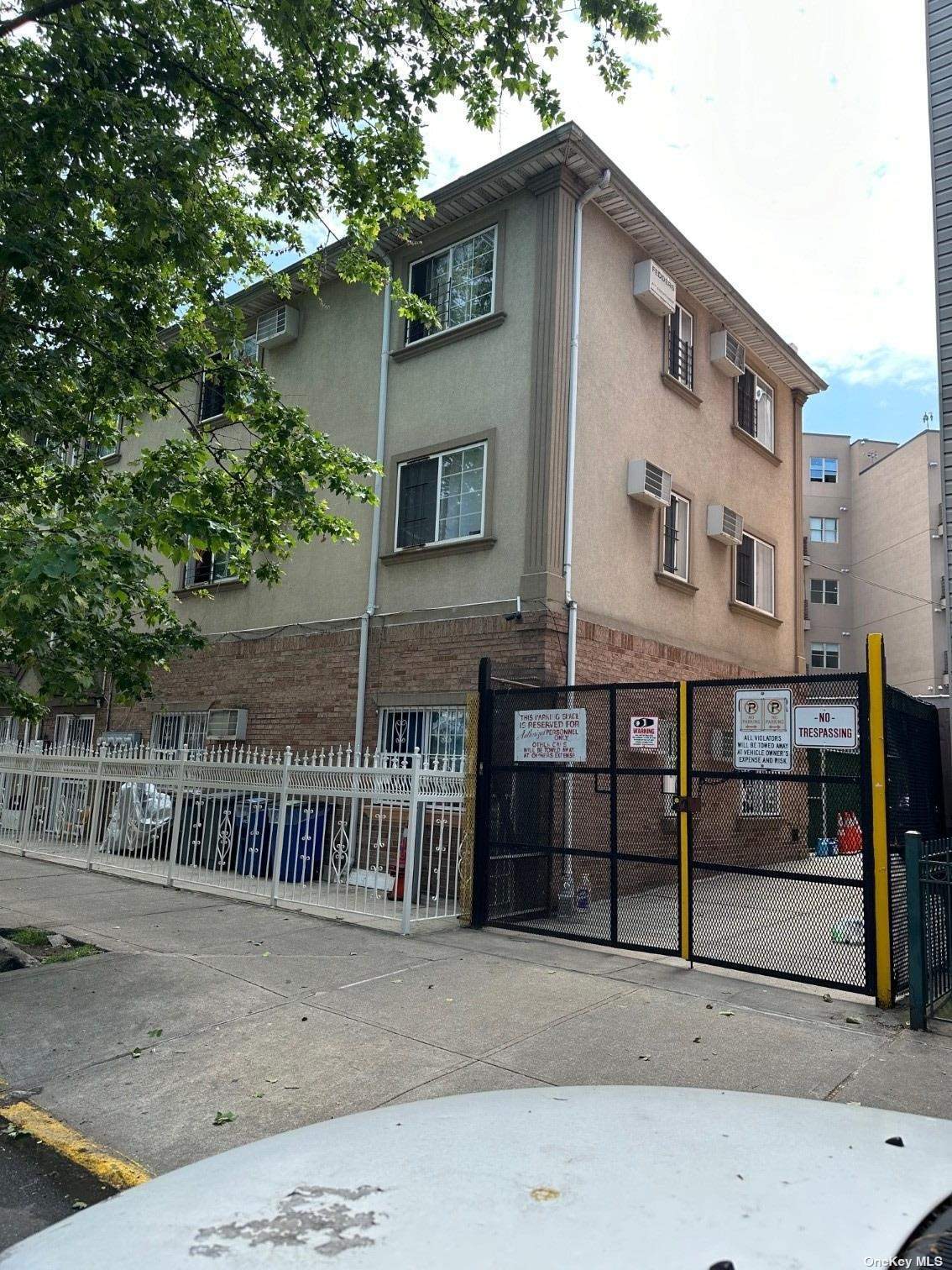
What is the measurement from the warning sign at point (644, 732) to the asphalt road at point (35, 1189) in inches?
209

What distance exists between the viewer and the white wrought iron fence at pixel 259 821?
29.7ft

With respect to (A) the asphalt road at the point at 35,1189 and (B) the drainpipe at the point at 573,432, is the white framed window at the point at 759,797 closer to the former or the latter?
(B) the drainpipe at the point at 573,432

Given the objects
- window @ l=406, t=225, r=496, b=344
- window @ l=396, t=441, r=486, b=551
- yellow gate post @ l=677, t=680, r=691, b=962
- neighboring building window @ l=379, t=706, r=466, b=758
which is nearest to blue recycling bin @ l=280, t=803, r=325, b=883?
neighboring building window @ l=379, t=706, r=466, b=758

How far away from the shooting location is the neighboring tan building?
3412 cm

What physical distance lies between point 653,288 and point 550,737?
289 inches

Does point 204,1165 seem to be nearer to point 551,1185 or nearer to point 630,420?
point 551,1185

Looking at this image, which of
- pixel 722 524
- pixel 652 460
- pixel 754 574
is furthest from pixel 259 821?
pixel 754 574

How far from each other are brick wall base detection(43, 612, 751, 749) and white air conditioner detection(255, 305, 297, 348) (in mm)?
4806

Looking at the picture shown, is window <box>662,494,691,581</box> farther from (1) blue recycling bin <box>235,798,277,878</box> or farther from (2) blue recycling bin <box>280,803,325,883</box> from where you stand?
(1) blue recycling bin <box>235,798,277,878</box>

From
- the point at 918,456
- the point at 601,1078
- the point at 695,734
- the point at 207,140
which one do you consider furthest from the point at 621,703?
the point at 918,456

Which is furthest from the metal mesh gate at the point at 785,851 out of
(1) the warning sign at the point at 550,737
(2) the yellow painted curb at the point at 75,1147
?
(2) the yellow painted curb at the point at 75,1147

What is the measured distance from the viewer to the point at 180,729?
15.6 m

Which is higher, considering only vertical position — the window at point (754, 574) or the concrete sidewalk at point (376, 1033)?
the window at point (754, 574)

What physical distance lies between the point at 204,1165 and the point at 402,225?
1171 cm
